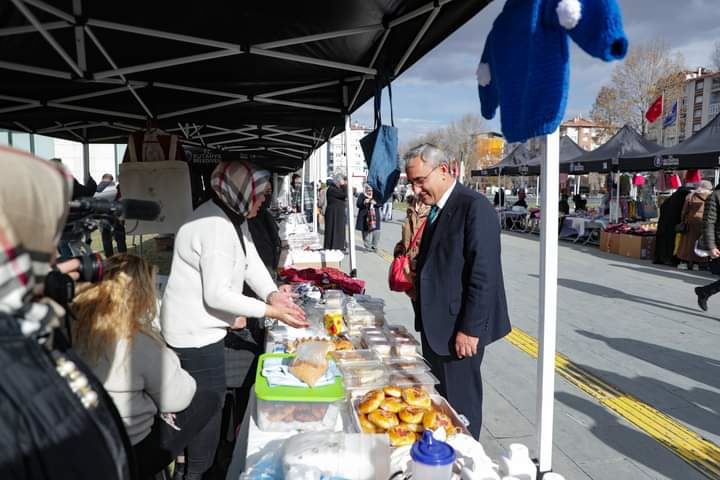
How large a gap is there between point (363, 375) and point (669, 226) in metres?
10.8

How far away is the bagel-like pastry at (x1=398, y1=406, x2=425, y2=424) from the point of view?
194cm

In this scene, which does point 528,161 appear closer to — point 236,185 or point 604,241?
point 604,241

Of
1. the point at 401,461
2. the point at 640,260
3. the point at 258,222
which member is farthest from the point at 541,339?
the point at 640,260

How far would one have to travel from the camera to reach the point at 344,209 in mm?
10781

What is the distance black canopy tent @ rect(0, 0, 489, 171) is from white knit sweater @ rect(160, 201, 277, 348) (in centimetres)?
135

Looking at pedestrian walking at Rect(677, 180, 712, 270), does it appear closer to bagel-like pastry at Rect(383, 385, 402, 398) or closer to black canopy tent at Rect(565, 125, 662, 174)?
black canopy tent at Rect(565, 125, 662, 174)

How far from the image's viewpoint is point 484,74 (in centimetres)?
210

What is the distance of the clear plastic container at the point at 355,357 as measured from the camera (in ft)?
7.79

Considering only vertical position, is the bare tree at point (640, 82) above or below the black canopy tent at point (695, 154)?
above

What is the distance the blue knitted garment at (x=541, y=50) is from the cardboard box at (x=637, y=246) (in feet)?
38.3

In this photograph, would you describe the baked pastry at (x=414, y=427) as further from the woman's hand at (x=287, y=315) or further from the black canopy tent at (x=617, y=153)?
the black canopy tent at (x=617, y=153)

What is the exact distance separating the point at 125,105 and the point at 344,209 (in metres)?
6.16

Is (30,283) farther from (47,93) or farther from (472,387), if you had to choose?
(47,93)

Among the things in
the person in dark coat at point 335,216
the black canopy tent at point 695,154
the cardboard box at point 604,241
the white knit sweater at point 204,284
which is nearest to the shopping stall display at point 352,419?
the white knit sweater at point 204,284
